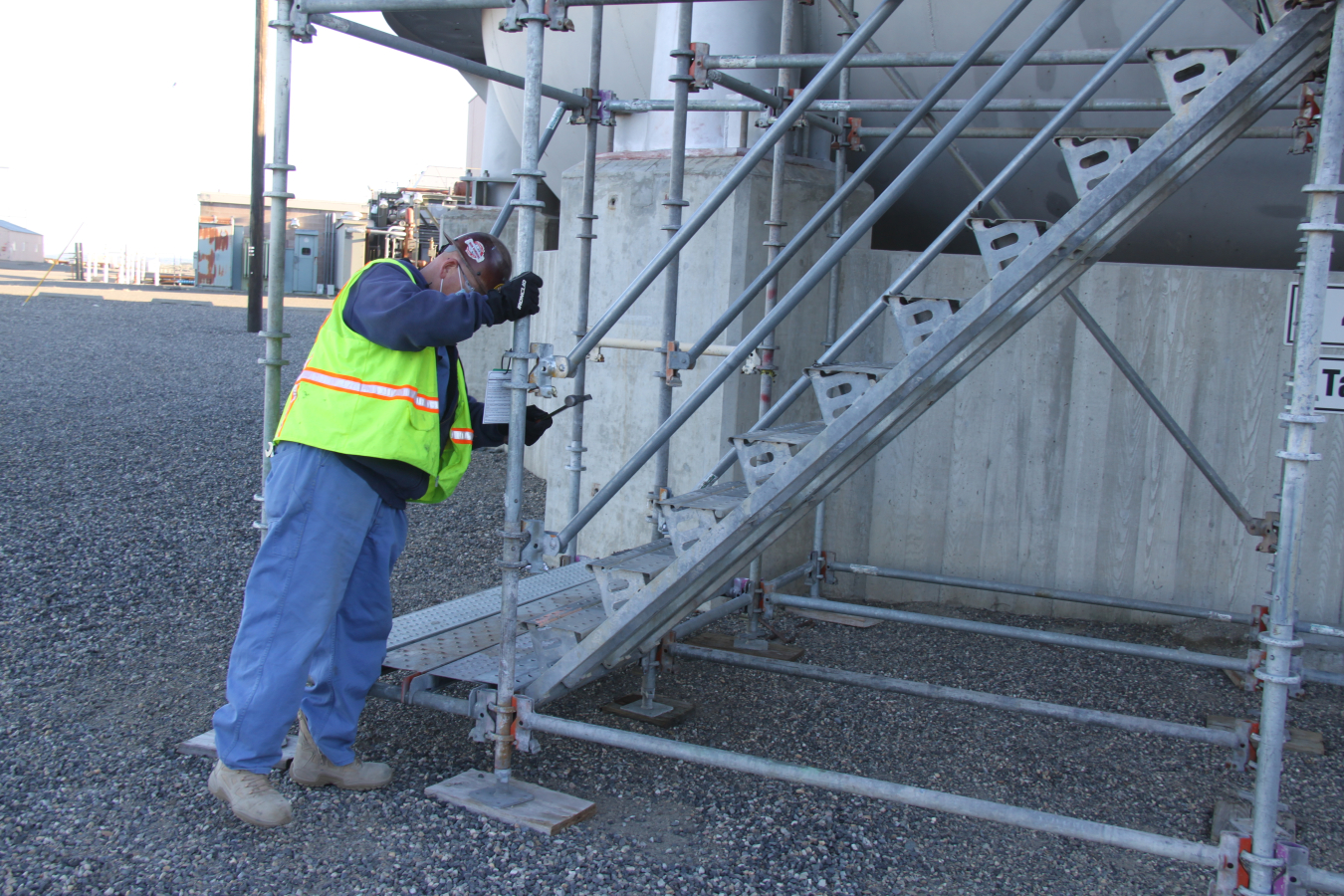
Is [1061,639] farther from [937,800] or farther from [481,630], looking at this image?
[481,630]

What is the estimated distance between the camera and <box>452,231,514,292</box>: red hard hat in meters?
3.84

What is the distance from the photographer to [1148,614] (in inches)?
256

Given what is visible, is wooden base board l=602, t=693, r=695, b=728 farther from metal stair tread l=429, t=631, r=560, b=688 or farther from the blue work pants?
the blue work pants

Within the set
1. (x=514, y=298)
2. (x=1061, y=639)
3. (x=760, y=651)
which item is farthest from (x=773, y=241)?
(x=514, y=298)

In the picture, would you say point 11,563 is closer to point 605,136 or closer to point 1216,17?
point 605,136

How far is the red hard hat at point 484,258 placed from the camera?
384 cm

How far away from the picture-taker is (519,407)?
373 centimetres

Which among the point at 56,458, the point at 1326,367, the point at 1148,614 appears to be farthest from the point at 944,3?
the point at 56,458

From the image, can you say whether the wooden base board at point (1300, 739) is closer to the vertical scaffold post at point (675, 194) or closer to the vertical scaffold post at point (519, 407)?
the vertical scaffold post at point (675, 194)

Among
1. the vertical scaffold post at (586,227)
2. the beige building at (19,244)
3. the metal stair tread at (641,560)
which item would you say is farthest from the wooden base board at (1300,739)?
the beige building at (19,244)

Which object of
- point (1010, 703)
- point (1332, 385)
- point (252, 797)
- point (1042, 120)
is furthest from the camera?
point (1042, 120)

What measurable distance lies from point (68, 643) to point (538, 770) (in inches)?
110

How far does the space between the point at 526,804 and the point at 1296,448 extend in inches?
106

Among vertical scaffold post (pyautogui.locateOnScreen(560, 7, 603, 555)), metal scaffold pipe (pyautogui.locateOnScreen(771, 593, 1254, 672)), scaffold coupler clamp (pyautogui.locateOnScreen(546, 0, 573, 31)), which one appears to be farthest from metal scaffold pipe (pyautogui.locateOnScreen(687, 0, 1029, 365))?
metal scaffold pipe (pyautogui.locateOnScreen(771, 593, 1254, 672))
